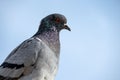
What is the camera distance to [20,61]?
10.7 metres

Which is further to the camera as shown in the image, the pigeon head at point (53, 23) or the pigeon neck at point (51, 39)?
the pigeon head at point (53, 23)

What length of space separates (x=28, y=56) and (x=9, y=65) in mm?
507

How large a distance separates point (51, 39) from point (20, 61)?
119cm

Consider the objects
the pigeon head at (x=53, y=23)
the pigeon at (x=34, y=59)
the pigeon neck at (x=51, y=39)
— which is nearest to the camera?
the pigeon at (x=34, y=59)

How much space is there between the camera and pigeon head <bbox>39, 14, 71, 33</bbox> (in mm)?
12003

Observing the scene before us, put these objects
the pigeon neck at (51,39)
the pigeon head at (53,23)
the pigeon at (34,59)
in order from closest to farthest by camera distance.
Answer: the pigeon at (34,59)
the pigeon neck at (51,39)
the pigeon head at (53,23)

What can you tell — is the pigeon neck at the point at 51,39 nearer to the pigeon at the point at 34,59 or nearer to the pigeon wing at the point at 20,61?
the pigeon at the point at 34,59

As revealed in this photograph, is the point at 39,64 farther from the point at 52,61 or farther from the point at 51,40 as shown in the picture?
the point at 51,40

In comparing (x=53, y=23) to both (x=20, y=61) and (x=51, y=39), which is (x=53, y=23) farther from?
(x=20, y=61)

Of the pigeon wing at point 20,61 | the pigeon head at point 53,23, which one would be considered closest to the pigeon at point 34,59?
the pigeon wing at point 20,61

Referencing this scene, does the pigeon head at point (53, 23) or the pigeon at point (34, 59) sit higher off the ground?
the pigeon head at point (53, 23)

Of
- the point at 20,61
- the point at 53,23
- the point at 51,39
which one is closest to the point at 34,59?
the point at 20,61

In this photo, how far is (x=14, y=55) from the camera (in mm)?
10875

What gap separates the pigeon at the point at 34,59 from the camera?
1046 centimetres
